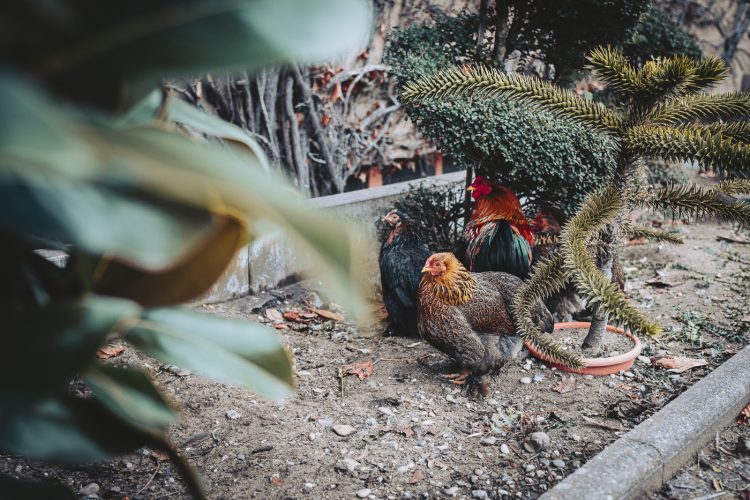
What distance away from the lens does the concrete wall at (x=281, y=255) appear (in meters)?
3.42

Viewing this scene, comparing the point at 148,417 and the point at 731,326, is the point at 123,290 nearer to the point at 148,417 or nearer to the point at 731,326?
the point at 148,417

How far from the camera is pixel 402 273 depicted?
10.7ft

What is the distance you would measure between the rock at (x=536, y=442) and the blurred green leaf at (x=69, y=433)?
1823mm

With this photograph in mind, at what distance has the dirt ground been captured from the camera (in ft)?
6.37

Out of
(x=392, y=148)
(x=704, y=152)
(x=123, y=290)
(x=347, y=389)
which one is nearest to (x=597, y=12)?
(x=704, y=152)

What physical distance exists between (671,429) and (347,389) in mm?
1289

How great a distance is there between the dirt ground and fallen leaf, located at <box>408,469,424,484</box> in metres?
0.02

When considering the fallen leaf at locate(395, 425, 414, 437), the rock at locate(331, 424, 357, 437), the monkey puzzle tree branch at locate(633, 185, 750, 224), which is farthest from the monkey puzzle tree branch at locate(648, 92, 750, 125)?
the rock at locate(331, 424, 357, 437)

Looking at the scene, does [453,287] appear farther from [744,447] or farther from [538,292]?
[744,447]

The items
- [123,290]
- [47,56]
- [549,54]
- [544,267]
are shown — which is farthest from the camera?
[549,54]

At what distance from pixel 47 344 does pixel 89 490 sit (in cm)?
160

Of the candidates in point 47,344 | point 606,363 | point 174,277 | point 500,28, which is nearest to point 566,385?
point 606,363

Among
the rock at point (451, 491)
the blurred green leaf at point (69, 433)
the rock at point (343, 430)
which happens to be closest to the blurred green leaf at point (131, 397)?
the blurred green leaf at point (69, 433)

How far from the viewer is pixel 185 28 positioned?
1.41ft
